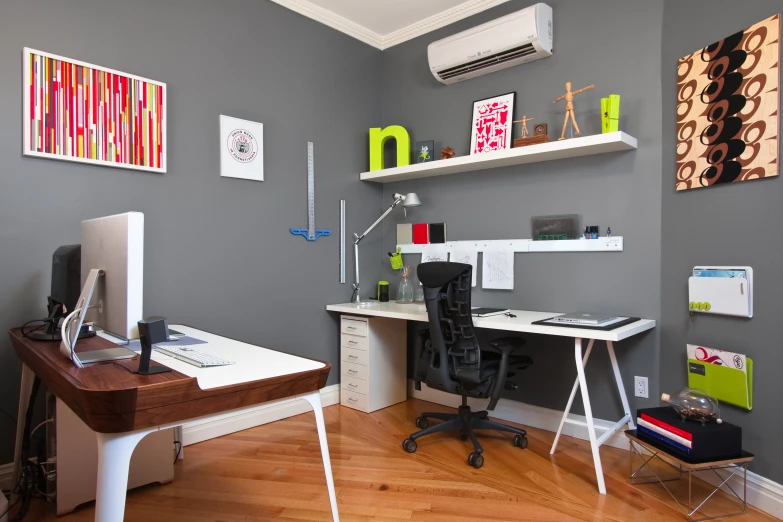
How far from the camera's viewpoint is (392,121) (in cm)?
389

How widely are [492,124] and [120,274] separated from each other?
2547 millimetres

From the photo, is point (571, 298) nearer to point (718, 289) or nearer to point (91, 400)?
point (718, 289)

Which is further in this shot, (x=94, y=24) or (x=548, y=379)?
(x=548, y=379)

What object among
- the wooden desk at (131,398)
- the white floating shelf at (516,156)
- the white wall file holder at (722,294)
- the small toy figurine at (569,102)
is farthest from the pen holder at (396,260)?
the wooden desk at (131,398)

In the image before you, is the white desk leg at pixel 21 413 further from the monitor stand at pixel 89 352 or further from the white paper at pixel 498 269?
the white paper at pixel 498 269

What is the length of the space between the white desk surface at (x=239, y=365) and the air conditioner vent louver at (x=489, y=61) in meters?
2.39

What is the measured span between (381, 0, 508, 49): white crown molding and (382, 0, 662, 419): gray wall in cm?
5

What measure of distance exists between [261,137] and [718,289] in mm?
2689

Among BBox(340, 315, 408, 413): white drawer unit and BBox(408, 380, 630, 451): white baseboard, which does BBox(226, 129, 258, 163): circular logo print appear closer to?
BBox(340, 315, 408, 413): white drawer unit

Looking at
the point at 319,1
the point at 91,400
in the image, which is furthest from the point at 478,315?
the point at 319,1

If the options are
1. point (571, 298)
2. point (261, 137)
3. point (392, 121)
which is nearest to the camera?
point (571, 298)

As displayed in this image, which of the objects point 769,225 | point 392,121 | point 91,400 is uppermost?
point 392,121

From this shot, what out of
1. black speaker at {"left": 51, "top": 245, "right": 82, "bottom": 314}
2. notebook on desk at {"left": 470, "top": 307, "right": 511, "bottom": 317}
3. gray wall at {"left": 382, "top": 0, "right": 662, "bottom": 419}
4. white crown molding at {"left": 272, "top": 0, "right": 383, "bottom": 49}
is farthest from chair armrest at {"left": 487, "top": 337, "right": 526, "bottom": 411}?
white crown molding at {"left": 272, "top": 0, "right": 383, "bottom": 49}

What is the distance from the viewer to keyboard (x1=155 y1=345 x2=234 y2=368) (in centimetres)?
150
